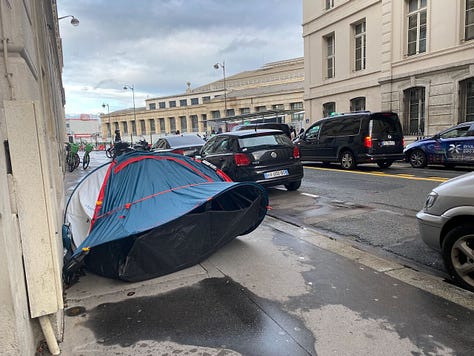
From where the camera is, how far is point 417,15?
19.3 m

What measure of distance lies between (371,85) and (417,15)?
4224 millimetres

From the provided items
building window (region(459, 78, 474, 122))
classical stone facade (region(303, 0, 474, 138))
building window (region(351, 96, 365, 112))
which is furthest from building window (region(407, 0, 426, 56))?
building window (region(351, 96, 365, 112))

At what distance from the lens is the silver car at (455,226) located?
365 centimetres

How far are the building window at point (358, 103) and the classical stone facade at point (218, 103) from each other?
29698mm

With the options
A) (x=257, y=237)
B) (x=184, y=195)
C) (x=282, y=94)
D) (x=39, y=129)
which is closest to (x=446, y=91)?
(x=257, y=237)

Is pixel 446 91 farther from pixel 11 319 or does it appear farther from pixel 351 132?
pixel 11 319

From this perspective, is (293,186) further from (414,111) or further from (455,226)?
(414,111)

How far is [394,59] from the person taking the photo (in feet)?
67.5

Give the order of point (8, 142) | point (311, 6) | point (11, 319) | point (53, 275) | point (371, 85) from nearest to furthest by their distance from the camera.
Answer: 1. point (11, 319)
2. point (8, 142)
3. point (53, 275)
4. point (371, 85)
5. point (311, 6)

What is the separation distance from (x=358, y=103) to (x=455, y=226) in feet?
70.2

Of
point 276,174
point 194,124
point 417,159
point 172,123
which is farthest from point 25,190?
point 172,123

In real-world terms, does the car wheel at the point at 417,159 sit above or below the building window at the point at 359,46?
below

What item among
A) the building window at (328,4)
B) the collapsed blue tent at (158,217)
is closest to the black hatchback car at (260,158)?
the collapsed blue tent at (158,217)

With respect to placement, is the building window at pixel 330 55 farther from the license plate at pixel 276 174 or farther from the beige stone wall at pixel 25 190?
the beige stone wall at pixel 25 190
